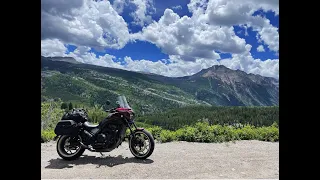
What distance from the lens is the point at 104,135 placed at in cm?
652

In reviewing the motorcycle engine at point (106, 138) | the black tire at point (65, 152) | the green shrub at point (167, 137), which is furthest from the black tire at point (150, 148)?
the green shrub at point (167, 137)

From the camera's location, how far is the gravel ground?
5594 millimetres

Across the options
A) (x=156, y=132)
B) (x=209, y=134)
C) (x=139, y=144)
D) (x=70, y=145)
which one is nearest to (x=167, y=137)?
(x=156, y=132)

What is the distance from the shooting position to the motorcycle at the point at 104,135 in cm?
653

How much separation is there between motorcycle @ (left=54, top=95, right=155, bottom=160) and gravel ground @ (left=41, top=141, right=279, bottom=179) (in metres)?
0.21

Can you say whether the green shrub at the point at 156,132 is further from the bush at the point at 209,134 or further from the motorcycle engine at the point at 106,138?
the motorcycle engine at the point at 106,138

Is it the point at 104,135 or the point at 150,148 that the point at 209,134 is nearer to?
the point at 150,148

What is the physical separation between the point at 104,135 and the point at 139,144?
67 cm

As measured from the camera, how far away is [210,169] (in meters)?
5.85

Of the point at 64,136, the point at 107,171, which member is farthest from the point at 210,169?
the point at 64,136
